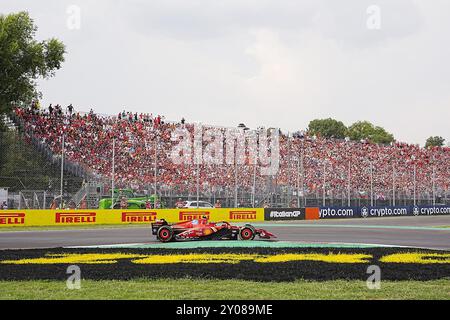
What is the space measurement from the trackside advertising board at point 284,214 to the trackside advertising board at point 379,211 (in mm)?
2004

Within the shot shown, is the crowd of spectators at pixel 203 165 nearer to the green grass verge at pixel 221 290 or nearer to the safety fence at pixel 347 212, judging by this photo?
the safety fence at pixel 347 212

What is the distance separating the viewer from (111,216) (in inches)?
1270

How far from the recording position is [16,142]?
28.5 meters

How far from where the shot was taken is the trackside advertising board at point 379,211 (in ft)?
136

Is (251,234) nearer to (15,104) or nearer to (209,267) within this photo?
(209,267)

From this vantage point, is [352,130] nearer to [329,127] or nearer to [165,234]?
[329,127]

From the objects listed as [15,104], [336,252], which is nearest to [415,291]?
[336,252]

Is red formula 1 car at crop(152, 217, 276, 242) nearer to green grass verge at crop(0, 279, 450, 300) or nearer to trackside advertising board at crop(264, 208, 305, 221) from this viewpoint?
green grass verge at crop(0, 279, 450, 300)

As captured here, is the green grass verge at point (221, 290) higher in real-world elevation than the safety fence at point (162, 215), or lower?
lower

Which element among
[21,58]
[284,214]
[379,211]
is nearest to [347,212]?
[379,211]

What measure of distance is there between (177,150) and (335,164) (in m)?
12.1

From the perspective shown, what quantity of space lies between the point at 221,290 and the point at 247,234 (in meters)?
10.6

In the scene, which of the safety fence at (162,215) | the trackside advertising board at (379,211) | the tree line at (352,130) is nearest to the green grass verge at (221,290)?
the safety fence at (162,215)

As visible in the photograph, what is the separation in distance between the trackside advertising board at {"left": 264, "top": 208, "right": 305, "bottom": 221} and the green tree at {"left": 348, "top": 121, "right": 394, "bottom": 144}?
76038 mm
